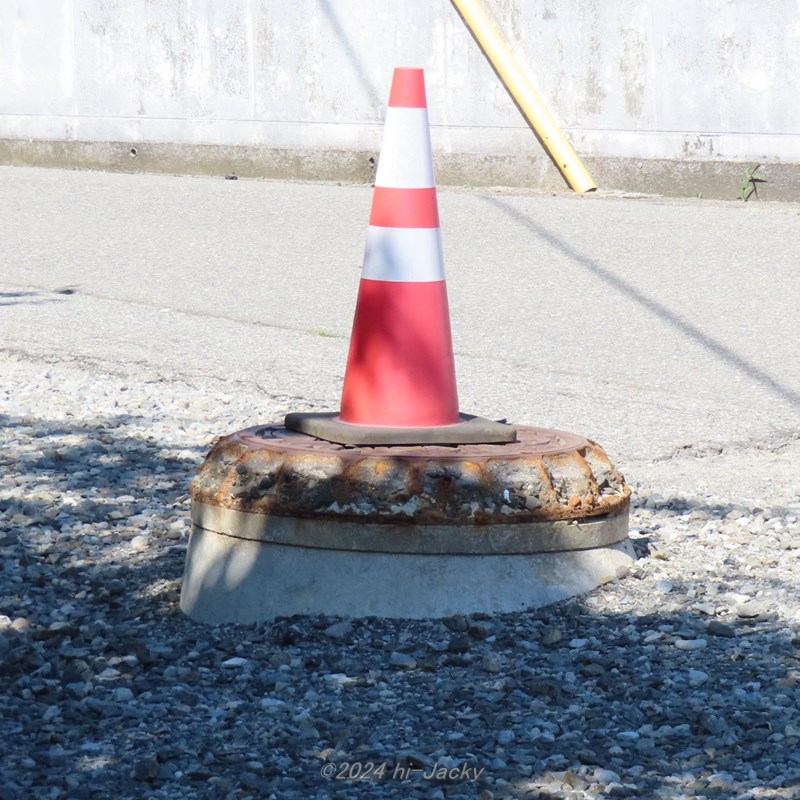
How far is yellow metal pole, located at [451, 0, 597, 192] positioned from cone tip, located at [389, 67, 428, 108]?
7.60m

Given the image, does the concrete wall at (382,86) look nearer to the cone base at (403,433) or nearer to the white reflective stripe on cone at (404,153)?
the white reflective stripe on cone at (404,153)

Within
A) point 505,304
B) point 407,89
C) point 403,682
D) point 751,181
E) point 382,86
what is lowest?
point 403,682

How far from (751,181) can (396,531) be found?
26.1 ft

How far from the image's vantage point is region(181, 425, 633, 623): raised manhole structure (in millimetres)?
3068

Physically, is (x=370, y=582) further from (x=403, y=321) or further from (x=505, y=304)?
(x=505, y=304)

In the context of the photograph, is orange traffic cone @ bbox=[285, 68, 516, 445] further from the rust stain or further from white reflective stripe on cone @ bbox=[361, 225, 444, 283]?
the rust stain

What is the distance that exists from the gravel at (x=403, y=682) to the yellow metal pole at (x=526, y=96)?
722 centimetres

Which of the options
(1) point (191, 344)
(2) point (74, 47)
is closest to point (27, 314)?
(1) point (191, 344)

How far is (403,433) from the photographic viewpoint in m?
3.25

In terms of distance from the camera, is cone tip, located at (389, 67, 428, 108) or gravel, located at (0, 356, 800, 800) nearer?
gravel, located at (0, 356, 800, 800)

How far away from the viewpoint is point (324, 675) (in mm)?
2855

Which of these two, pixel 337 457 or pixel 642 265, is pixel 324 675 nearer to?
pixel 337 457

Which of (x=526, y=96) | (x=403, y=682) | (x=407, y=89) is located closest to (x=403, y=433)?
(x=403, y=682)

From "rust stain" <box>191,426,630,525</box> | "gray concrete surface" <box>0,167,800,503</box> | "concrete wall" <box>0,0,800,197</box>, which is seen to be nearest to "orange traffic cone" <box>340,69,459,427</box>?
"rust stain" <box>191,426,630,525</box>
